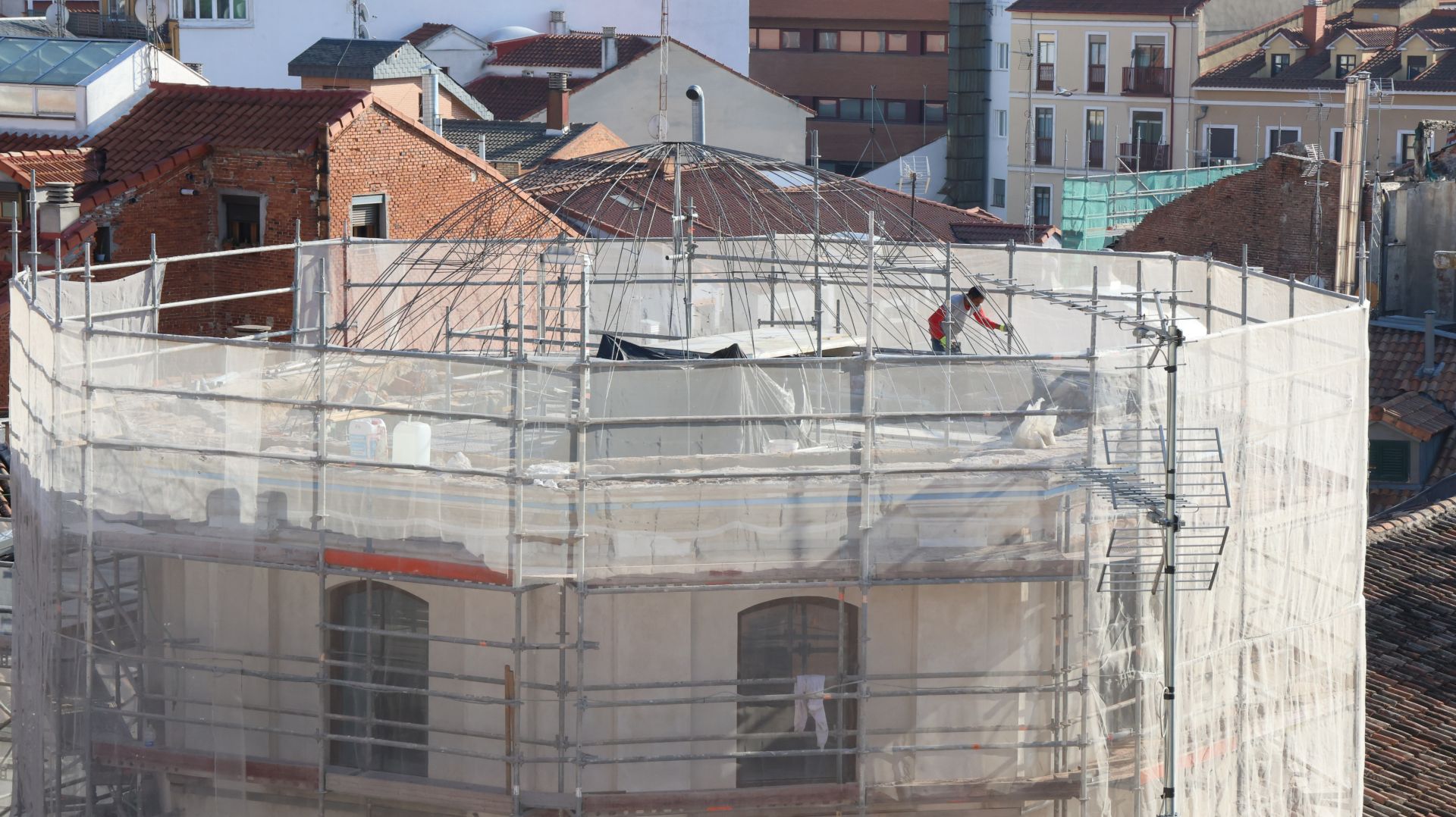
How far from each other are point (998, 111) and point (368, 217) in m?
46.4

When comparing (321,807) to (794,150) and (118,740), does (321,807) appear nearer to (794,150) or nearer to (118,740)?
(118,740)

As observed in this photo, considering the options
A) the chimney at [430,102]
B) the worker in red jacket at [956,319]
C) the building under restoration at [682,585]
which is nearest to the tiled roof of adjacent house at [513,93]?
the chimney at [430,102]

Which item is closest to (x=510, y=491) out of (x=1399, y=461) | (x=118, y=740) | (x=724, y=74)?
(x=118, y=740)

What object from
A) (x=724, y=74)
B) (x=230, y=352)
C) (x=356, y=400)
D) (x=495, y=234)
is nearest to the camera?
(x=230, y=352)

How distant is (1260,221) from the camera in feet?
159

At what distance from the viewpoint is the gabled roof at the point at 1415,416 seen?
3731cm

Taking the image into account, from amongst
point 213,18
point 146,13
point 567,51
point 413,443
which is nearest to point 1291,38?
point 567,51

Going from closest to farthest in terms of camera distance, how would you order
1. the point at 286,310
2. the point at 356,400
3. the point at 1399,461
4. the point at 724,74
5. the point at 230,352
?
1. the point at 230,352
2. the point at 356,400
3. the point at 286,310
4. the point at 1399,461
5. the point at 724,74

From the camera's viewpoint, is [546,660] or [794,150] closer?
[546,660]

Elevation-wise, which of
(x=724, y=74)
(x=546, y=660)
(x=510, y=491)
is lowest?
(x=546, y=660)

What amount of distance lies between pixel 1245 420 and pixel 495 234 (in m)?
12.1

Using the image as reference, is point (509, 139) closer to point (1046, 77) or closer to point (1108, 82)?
point (1108, 82)

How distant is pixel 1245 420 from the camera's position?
63.1 feet

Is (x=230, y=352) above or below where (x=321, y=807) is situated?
above
